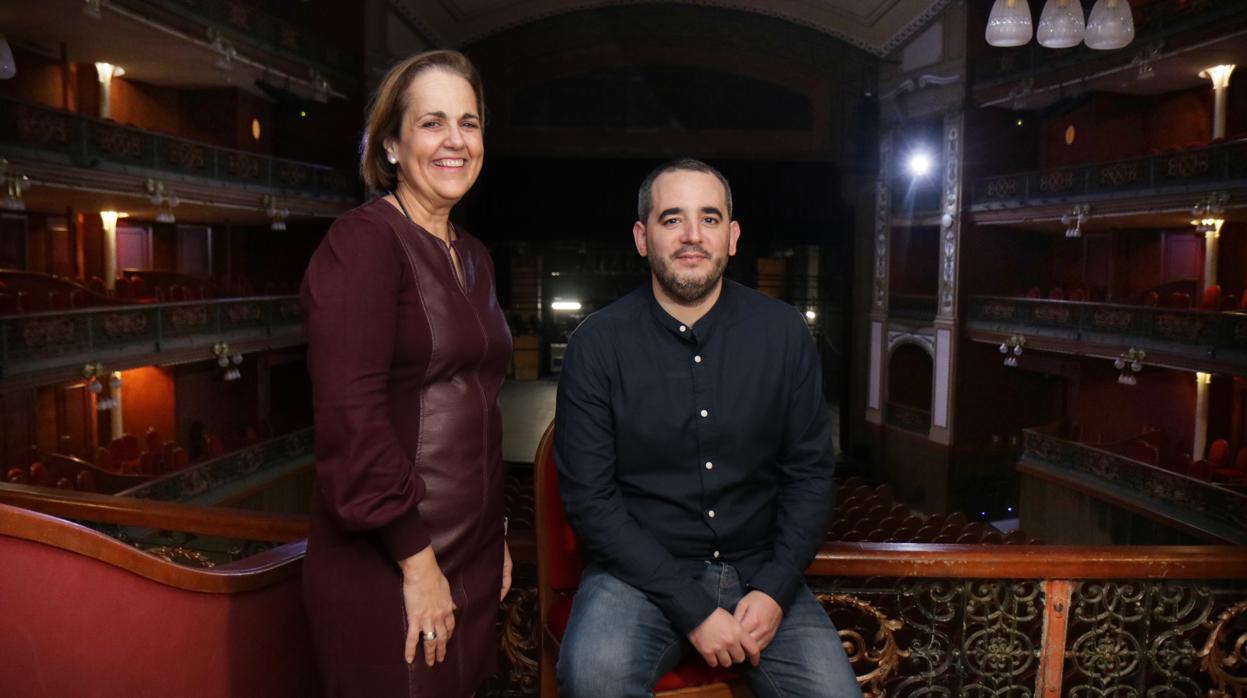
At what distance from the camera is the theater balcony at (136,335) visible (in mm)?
10234

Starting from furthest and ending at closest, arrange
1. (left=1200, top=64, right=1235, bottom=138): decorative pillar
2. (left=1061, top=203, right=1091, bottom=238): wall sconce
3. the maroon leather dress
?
(left=1061, top=203, right=1091, bottom=238): wall sconce → (left=1200, top=64, right=1235, bottom=138): decorative pillar → the maroon leather dress

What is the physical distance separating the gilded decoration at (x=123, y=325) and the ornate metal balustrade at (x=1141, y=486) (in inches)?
516

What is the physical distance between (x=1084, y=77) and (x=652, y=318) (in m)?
15.1

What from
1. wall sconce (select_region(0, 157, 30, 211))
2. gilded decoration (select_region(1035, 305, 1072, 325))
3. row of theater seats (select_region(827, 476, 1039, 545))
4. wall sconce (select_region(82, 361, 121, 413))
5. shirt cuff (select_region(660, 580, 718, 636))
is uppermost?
wall sconce (select_region(0, 157, 30, 211))

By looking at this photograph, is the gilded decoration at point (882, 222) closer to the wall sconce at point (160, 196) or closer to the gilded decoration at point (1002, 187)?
the gilded decoration at point (1002, 187)

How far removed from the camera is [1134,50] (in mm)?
14008

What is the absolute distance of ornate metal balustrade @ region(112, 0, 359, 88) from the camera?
12.4m

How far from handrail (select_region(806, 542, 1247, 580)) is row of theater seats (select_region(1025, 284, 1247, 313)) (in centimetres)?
1186

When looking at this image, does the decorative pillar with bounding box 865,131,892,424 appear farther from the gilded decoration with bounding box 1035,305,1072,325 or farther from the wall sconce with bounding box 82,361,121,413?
the wall sconce with bounding box 82,361,121,413

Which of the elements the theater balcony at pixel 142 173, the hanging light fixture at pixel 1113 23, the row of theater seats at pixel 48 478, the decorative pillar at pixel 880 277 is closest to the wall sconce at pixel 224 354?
the theater balcony at pixel 142 173

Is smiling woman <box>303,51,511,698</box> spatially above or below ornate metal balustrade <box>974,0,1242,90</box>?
below

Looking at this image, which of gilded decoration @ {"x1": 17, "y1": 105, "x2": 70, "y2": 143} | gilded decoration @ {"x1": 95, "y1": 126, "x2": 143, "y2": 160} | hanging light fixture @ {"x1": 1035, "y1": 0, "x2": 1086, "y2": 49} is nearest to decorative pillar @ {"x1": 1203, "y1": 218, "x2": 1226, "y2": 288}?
hanging light fixture @ {"x1": 1035, "y1": 0, "x2": 1086, "y2": 49}

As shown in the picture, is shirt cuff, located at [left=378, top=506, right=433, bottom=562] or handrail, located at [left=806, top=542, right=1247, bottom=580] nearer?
shirt cuff, located at [left=378, top=506, right=433, bottom=562]

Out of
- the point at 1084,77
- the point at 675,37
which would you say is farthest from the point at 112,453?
the point at 1084,77
